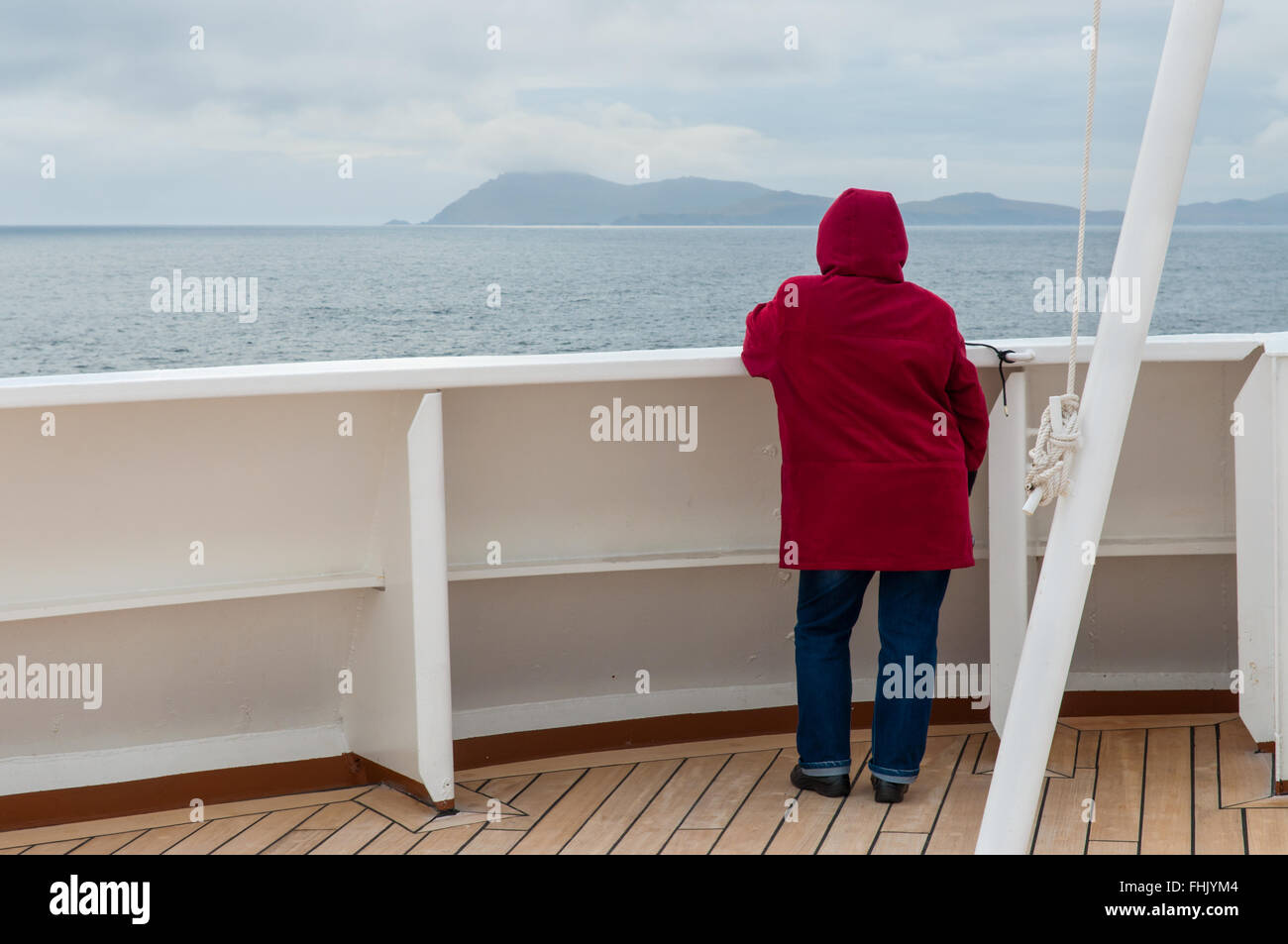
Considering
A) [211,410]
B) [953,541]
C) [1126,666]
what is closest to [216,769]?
[211,410]

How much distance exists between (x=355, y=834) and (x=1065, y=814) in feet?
4.98

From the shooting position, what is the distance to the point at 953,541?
2646 mm

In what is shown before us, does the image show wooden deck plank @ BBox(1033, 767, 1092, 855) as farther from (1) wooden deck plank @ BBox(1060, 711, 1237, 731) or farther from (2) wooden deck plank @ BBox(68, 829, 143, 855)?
(2) wooden deck plank @ BBox(68, 829, 143, 855)

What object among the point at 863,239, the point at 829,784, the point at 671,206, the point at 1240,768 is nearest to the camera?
the point at 863,239

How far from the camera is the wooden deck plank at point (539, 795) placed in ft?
8.86

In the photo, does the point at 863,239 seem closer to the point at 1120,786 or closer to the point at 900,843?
the point at 900,843

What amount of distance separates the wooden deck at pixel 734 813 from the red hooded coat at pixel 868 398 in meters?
0.56

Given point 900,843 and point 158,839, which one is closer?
point 900,843

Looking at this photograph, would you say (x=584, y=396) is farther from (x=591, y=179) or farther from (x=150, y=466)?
(x=591, y=179)

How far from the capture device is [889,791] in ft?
9.06

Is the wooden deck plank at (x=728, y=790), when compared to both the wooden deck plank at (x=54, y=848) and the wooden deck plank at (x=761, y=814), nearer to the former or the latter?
the wooden deck plank at (x=761, y=814)

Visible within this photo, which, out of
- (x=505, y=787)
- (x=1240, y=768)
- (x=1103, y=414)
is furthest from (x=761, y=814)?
(x=1103, y=414)

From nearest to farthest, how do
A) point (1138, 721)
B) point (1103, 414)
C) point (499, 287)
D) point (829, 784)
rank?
1. point (1103, 414)
2. point (829, 784)
3. point (1138, 721)
4. point (499, 287)

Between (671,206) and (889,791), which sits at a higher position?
(671,206)
